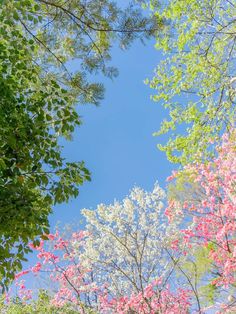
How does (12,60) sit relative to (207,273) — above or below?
below

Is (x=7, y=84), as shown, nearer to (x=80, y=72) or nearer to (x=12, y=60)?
(x=12, y=60)

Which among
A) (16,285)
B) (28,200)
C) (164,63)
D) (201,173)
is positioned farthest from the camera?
(16,285)

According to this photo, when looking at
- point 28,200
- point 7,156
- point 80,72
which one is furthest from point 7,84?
point 80,72

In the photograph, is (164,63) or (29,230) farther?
(164,63)

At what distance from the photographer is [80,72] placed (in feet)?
19.9

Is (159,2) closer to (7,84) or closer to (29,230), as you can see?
(7,84)

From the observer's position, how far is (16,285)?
1202cm

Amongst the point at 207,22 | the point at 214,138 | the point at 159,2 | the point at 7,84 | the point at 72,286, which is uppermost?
the point at 159,2

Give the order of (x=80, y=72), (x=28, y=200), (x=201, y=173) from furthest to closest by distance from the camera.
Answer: (x=201, y=173) → (x=80, y=72) → (x=28, y=200)

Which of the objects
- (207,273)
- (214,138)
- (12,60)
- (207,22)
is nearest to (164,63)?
(207,22)

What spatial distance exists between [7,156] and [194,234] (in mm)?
7036

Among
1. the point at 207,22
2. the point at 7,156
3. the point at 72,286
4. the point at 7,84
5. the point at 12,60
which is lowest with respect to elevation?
the point at 7,156

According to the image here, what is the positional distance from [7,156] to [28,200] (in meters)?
0.44

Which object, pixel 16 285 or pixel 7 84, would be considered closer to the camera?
pixel 7 84
